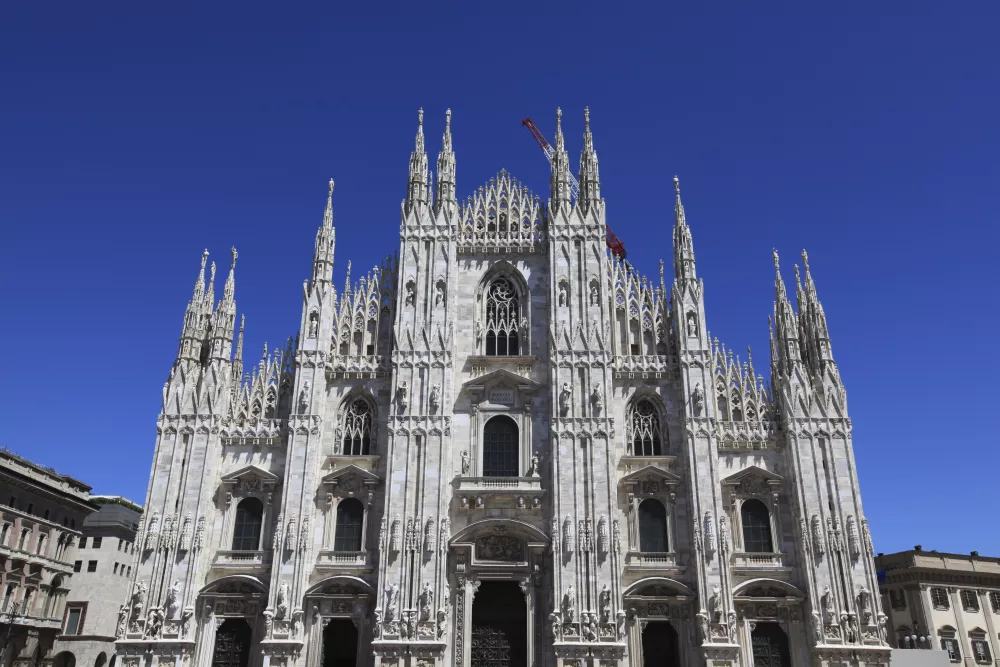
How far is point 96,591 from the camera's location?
55000 millimetres

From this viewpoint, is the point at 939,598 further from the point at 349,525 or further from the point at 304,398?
the point at 304,398

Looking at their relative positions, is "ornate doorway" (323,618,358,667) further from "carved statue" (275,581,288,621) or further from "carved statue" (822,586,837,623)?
"carved statue" (822,586,837,623)

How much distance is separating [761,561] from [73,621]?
45.1m

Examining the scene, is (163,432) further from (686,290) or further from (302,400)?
(686,290)

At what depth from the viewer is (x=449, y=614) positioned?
33.1 meters

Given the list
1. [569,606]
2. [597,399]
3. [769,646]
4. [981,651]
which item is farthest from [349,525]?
[981,651]

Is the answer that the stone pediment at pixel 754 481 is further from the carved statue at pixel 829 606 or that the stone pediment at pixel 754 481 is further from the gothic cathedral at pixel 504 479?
the carved statue at pixel 829 606

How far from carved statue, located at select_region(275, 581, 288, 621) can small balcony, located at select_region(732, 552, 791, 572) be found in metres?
18.2

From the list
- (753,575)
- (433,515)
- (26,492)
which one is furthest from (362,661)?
(26,492)

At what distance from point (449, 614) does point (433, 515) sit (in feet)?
13.1

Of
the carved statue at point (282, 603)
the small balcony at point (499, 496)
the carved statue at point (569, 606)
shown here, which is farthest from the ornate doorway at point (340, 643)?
the carved statue at point (569, 606)

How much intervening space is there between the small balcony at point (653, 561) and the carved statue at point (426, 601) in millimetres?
8124

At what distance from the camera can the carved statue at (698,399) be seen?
35.6 metres

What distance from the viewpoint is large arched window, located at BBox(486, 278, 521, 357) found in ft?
127
